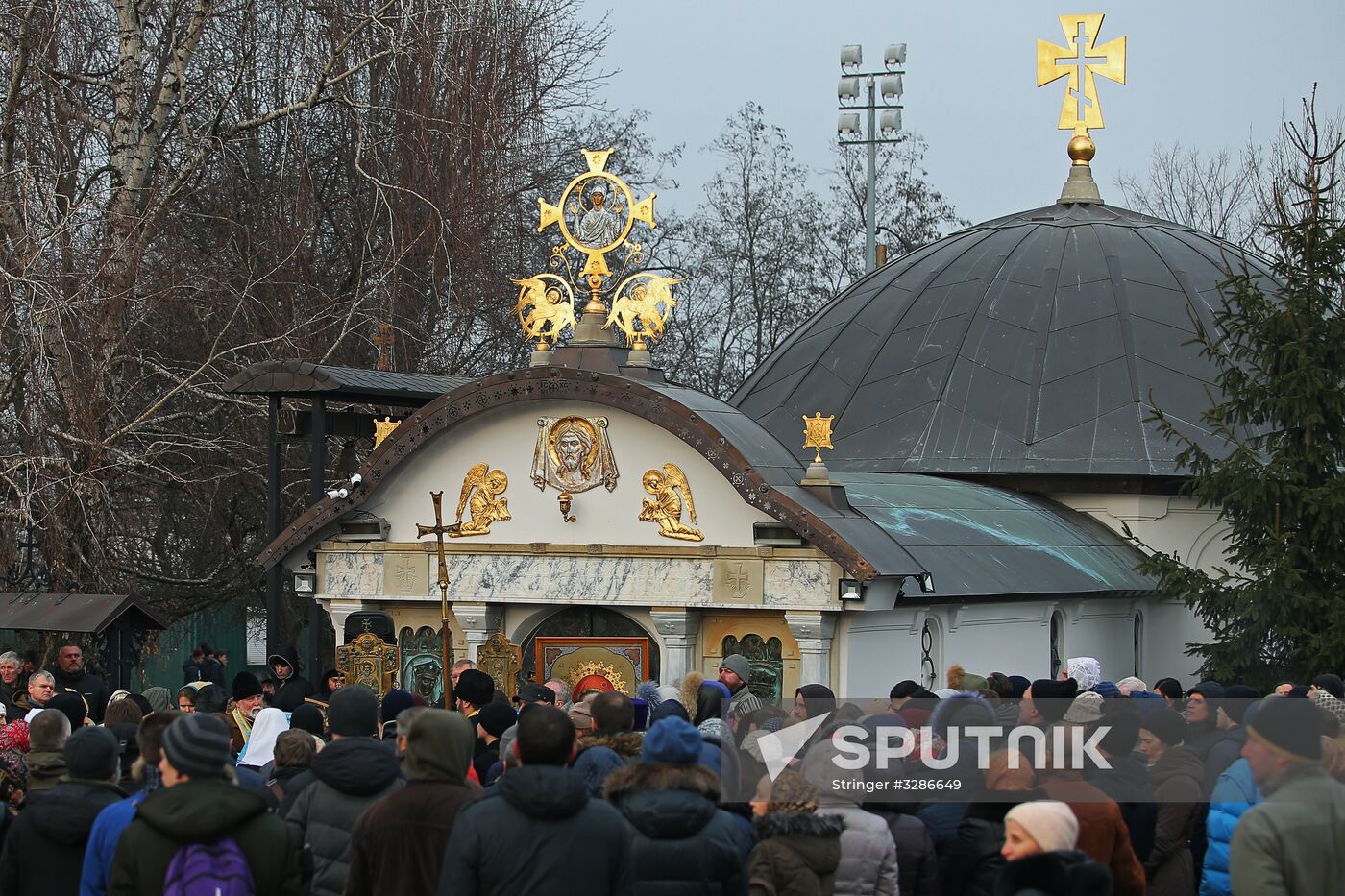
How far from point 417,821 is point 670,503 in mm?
11394

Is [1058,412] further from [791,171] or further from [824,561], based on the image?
[791,171]

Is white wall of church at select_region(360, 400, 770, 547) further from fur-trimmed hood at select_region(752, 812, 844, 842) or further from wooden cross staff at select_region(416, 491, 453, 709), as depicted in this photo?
fur-trimmed hood at select_region(752, 812, 844, 842)

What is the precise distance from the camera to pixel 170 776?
7203mm

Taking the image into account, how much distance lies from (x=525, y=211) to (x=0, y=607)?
Answer: 14.0 meters

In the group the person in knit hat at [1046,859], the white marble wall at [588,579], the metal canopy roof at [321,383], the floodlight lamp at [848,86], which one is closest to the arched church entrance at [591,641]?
the white marble wall at [588,579]

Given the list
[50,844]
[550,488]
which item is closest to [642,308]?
[550,488]

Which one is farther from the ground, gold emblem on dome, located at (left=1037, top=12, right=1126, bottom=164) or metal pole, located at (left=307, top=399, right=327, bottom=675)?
gold emblem on dome, located at (left=1037, top=12, right=1126, bottom=164)

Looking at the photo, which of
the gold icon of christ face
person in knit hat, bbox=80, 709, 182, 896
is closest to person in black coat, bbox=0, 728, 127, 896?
person in knit hat, bbox=80, 709, 182, 896

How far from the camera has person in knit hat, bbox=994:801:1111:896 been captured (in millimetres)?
6289

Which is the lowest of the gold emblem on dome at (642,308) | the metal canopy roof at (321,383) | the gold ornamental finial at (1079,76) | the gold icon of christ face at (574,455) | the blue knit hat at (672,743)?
the blue knit hat at (672,743)

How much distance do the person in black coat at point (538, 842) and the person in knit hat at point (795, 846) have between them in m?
0.85

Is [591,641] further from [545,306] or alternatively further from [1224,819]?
[1224,819]

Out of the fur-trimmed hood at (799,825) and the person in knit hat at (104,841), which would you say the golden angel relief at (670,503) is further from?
the person in knit hat at (104,841)

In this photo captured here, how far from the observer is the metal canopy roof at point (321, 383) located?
19.0 m
